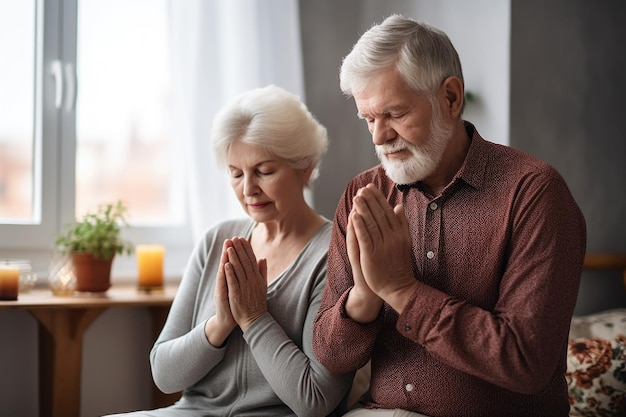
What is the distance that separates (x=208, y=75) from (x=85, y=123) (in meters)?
0.47

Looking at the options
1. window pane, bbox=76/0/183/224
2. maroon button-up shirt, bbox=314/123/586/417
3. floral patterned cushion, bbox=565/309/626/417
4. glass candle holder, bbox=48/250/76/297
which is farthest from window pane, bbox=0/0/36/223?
floral patterned cushion, bbox=565/309/626/417

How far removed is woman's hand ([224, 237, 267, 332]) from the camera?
178cm

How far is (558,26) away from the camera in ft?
8.55

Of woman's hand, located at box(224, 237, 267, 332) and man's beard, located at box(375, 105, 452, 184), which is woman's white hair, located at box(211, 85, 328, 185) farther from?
man's beard, located at box(375, 105, 452, 184)

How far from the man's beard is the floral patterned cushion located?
3.18ft

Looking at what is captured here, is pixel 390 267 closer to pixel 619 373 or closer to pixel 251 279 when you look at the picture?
pixel 251 279

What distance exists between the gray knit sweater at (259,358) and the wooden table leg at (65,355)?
0.39 metres

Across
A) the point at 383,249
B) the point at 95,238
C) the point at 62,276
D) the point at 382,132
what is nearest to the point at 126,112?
the point at 95,238

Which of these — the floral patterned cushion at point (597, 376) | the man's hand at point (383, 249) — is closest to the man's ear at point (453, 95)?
the man's hand at point (383, 249)

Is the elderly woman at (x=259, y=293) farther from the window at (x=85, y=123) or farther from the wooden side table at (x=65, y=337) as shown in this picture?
the window at (x=85, y=123)

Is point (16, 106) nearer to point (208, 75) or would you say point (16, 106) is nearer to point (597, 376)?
point (208, 75)

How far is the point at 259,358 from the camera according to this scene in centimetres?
176

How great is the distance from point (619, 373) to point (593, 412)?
14cm

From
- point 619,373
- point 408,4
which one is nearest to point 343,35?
point 408,4
